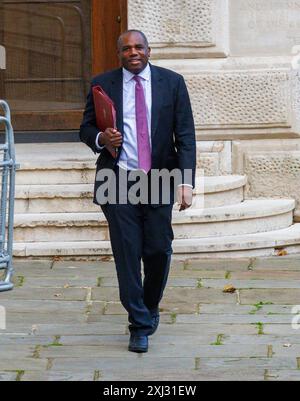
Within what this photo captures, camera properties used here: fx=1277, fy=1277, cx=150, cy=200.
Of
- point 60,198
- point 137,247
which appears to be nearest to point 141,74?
point 137,247

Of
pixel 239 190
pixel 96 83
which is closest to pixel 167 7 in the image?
pixel 239 190

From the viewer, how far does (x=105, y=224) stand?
31.7 ft

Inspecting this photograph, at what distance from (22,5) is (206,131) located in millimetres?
2185

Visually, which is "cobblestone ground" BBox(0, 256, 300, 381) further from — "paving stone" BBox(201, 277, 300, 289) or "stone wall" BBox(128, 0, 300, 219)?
"stone wall" BBox(128, 0, 300, 219)

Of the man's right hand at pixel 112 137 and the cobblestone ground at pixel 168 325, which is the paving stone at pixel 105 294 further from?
the man's right hand at pixel 112 137

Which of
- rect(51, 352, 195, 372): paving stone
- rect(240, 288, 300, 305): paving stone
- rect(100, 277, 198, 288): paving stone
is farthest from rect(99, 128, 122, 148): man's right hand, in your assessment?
rect(100, 277, 198, 288): paving stone

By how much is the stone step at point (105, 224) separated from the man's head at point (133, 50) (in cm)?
257

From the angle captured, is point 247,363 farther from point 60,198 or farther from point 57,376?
point 60,198

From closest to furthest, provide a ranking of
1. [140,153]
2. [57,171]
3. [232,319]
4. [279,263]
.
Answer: [140,153] → [232,319] → [279,263] → [57,171]

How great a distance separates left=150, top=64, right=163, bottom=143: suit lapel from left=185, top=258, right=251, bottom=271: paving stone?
2.29 m

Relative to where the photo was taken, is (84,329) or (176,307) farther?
(176,307)

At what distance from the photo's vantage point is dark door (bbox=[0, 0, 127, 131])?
37.3 feet

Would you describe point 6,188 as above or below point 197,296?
above

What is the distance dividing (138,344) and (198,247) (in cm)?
238
